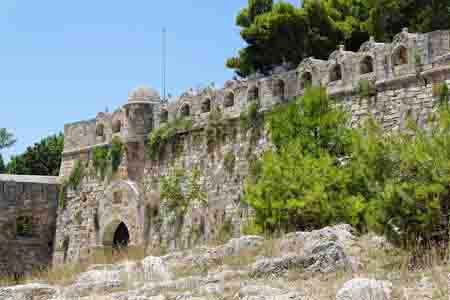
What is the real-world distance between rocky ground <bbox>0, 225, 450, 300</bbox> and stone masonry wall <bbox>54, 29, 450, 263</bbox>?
5.27 metres

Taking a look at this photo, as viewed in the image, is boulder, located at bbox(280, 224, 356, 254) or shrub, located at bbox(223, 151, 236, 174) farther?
shrub, located at bbox(223, 151, 236, 174)

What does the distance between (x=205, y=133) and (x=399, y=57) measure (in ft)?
19.9

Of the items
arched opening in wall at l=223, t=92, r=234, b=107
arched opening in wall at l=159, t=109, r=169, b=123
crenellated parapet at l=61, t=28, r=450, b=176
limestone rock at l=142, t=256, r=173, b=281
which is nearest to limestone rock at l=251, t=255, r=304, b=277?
limestone rock at l=142, t=256, r=173, b=281

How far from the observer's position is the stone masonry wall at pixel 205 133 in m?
15.9

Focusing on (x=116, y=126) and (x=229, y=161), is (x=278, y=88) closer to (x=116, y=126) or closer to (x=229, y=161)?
(x=229, y=161)

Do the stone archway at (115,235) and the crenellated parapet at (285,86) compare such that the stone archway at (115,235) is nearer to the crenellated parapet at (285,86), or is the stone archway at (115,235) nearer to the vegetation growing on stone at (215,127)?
the crenellated parapet at (285,86)

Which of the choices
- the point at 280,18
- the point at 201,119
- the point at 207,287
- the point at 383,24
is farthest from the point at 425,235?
the point at 280,18

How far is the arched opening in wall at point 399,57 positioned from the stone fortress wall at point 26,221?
1274 centimetres

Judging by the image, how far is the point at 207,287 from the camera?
30.3 ft

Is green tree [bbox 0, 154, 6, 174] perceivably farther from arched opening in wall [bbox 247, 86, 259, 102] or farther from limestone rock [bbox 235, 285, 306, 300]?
limestone rock [bbox 235, 285, 306, 300]

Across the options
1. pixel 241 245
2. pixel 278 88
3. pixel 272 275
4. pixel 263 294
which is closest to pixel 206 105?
pixel 278 88

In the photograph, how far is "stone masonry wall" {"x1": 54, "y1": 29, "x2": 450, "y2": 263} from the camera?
1590cm

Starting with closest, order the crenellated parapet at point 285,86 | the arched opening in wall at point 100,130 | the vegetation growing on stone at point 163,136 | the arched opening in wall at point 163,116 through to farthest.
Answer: the crenellated parapet at point 285,86, the vegetation growing on stone at point 163,136, the arched opening in wall at point 163,116, the arched opening in wall at point 100,130

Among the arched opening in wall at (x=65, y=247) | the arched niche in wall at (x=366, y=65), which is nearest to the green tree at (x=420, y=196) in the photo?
the arched niche in wall at (x=366, y=65)
